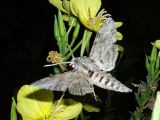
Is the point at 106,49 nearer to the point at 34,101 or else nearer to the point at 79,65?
the point at 79,65

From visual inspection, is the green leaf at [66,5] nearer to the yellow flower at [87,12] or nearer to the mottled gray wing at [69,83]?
the yellow flower at [87,12]

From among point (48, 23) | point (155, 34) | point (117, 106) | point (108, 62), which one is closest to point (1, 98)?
point (48, 23)

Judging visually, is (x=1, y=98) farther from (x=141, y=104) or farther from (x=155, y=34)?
(x=141, y=104)

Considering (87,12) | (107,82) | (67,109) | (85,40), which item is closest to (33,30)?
(87,12)

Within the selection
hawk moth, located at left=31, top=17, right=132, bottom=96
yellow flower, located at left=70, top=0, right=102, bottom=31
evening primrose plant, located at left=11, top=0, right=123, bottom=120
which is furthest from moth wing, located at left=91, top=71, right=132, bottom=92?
yellow flower, located at left=70, top=0, right=102, bottom=31

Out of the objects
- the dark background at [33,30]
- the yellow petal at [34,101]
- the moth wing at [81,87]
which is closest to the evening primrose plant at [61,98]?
the yellow petal at [34,101]

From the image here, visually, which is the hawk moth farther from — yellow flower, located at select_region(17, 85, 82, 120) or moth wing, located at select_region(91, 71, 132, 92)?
yellow flower, located at select_region(17, 85, 82, 120)
